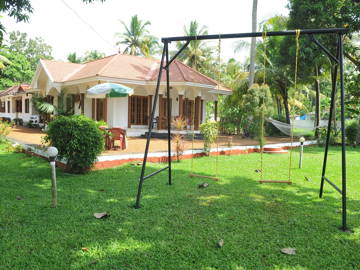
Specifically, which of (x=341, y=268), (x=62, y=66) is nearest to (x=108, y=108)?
(x=62, y=66)

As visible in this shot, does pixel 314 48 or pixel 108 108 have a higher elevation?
pixel 314 48

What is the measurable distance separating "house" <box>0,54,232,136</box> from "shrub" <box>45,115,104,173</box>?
7740 mm

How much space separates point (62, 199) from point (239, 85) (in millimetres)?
16962

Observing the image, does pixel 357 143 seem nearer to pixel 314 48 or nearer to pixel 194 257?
pixel 314 48

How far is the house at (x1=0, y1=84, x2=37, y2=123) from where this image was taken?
2309cm

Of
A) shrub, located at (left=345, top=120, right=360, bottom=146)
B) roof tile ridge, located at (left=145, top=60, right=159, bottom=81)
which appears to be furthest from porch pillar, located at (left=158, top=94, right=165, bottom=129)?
shrub, located at (left=345, top=120, right=360, bottom=146)

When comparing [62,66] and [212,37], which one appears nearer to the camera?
[212,37]

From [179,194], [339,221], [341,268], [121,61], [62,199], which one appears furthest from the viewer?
[121,61]

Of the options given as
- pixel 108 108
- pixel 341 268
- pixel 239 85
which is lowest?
pixel 341 268

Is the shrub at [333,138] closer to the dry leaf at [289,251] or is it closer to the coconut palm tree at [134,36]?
the dry leaf at [289,251]

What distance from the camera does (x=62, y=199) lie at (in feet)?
15.4

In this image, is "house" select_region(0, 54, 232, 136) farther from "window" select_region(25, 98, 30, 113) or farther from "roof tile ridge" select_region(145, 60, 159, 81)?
"window" select_region(25, 98, 30, 113)

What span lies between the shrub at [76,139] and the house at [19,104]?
665 inches

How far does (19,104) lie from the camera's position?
26844 mm
